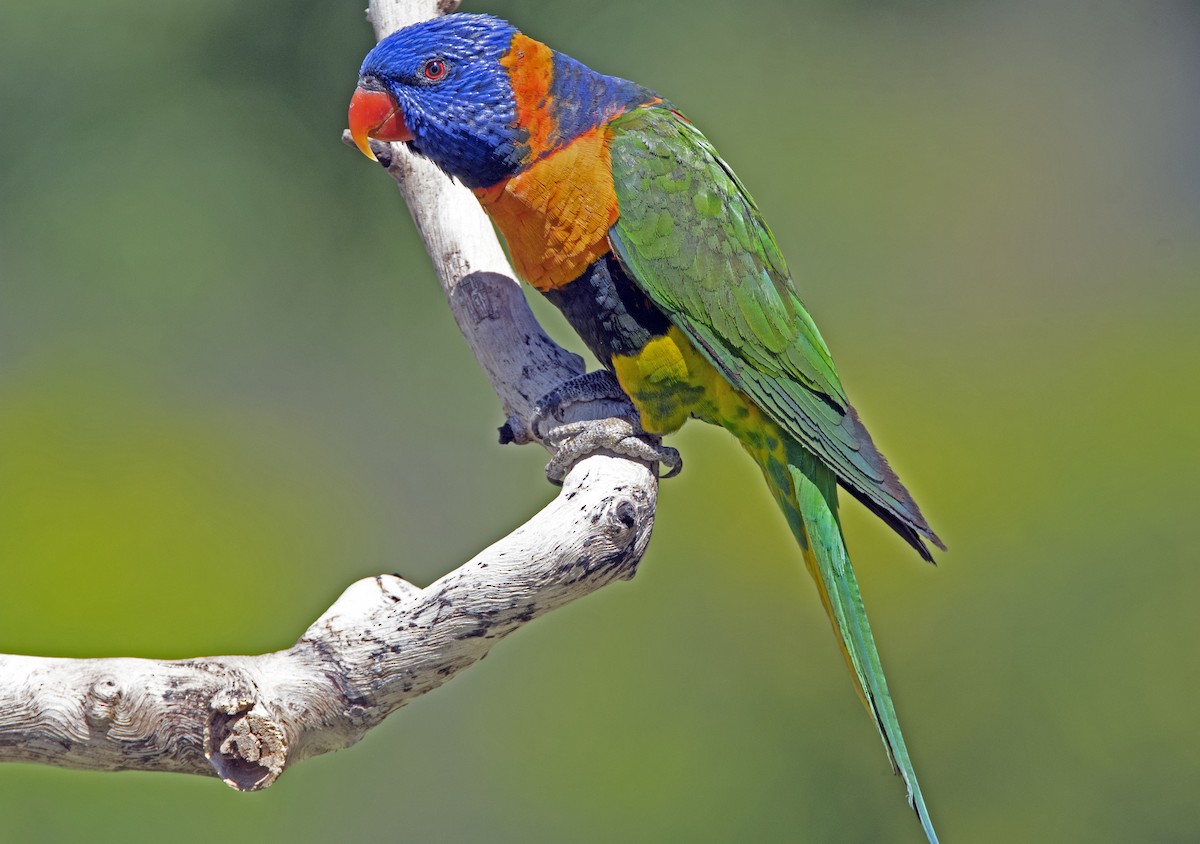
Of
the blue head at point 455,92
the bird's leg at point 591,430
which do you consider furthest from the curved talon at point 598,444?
the blue head at point 455,92

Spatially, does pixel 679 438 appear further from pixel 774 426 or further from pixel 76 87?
pixel 76 87

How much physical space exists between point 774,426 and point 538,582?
1.95ft

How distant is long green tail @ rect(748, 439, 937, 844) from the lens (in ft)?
5.74

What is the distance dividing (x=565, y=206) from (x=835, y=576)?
0.75 metres

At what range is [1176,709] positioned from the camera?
10.3 ft

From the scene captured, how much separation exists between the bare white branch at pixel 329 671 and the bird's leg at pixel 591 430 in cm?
4

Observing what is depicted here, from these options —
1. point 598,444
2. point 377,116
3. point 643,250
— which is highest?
point 377,116

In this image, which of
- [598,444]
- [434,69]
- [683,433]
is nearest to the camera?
[598,444]

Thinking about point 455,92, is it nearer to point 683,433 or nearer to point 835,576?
point 835,576

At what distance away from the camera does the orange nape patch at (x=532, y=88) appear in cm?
190

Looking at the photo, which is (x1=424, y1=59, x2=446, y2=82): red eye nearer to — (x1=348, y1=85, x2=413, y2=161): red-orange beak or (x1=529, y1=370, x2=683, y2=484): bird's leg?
(x1=348, y1=85, x2=413, y2=161): red-orange beak

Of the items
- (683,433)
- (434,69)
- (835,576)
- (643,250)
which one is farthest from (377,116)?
(683,433)

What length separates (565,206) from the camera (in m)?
1.86

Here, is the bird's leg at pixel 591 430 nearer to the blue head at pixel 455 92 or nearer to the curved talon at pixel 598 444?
the curved talon at pixel 598 444
